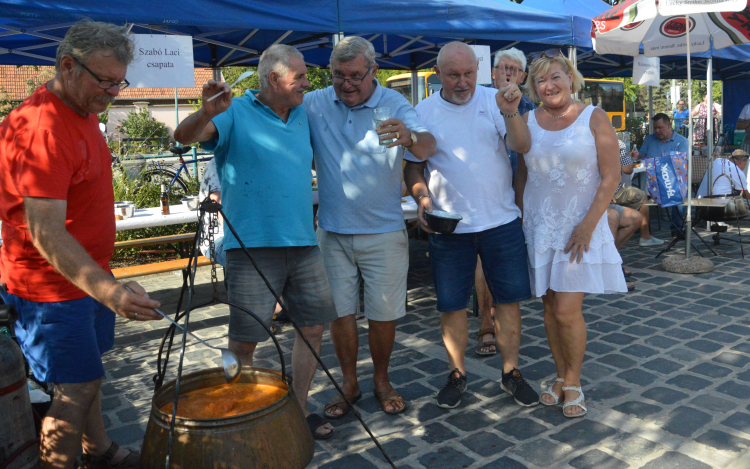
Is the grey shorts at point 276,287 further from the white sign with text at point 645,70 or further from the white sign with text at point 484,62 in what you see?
the white sign with text at point 645,70

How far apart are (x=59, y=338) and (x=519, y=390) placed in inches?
94.1

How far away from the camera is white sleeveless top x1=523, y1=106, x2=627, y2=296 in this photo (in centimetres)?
331

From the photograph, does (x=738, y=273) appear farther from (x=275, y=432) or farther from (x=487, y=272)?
(x=275, y=432)

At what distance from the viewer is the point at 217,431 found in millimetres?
1843

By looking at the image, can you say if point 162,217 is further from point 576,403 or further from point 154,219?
point 576,403

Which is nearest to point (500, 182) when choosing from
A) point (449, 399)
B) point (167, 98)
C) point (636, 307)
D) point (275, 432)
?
point (449, 399)

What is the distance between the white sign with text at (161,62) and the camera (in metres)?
4.96

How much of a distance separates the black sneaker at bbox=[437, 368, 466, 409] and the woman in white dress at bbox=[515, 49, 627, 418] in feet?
1.63

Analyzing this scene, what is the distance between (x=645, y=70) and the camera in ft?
27.9

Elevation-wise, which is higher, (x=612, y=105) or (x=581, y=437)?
(x=612, y=105)

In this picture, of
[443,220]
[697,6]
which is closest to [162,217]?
[443,220]

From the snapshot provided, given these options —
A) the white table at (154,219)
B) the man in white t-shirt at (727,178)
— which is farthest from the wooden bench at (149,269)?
the man in white t-shirt at (727,178)

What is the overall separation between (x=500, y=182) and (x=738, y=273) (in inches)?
174

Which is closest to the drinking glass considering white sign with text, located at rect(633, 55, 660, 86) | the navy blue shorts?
the navy blue shorts
